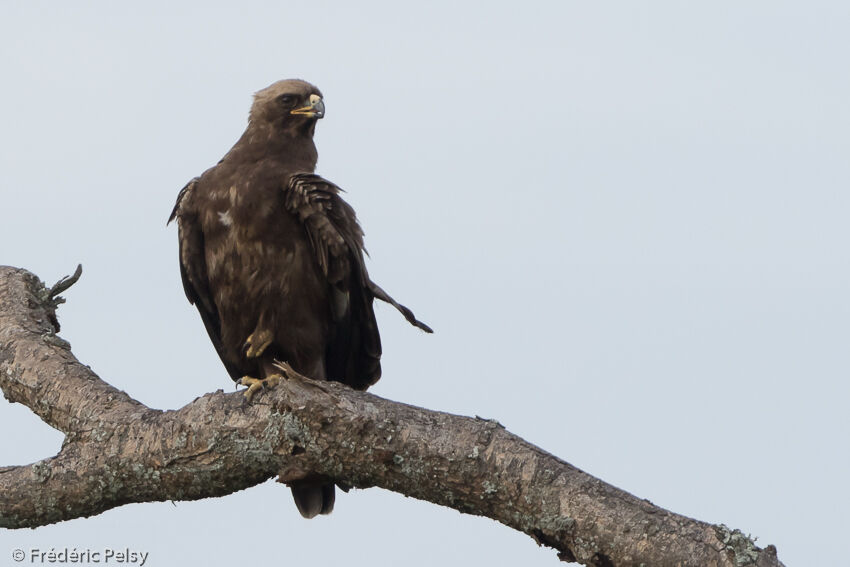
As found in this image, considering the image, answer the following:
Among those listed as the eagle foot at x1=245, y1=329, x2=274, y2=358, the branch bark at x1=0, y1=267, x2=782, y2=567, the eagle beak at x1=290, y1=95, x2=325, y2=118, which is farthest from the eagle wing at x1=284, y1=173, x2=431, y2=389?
the branch bark at x1=0, y1=267, x2=782, y2=567

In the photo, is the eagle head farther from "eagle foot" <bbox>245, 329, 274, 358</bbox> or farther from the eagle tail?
the eagle tail

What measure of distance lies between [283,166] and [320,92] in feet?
2.07

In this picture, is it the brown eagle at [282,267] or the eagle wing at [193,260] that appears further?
the eagle wing at [193,260]

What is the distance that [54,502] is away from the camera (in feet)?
13.9

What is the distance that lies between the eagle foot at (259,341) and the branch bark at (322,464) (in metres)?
0.98

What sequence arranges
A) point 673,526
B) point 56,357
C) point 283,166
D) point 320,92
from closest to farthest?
point 673,526 → point 56,357 → point 283,166 → point 320,92

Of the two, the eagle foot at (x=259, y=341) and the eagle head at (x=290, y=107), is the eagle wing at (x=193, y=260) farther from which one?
the eagle head at (x=290, y=107)

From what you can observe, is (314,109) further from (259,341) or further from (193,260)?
(259,341)

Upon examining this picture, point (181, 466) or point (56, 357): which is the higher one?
point (56, 357)

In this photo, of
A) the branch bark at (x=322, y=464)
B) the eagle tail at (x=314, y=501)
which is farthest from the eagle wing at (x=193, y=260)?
the branch bark at (x=322, y=464)

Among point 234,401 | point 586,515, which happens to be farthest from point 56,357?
point 586,515

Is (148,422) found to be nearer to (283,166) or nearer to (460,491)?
(460,491)

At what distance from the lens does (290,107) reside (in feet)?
19.5

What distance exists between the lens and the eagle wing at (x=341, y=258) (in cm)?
528
